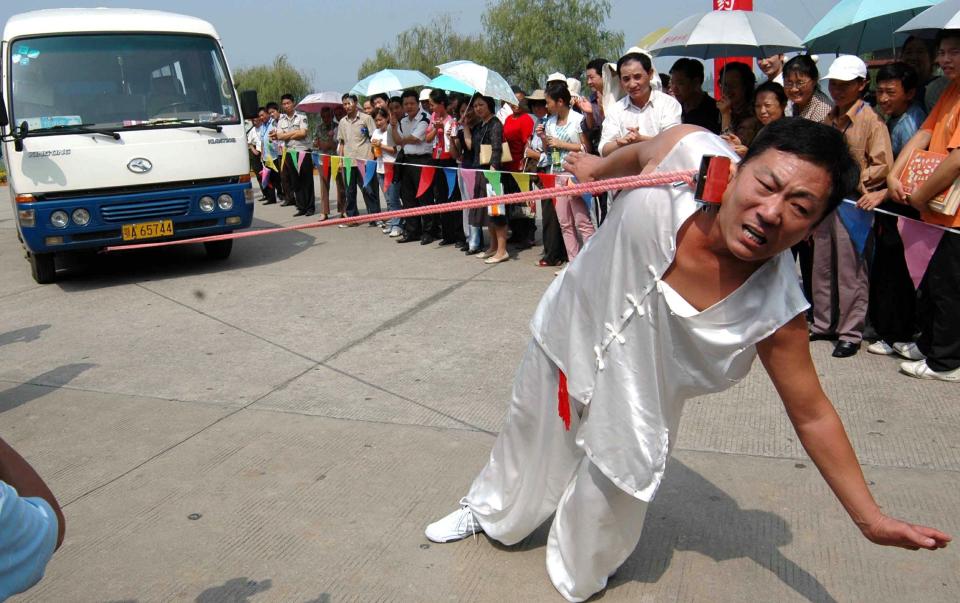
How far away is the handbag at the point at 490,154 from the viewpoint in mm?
8094

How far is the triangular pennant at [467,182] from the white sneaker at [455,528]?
563cm

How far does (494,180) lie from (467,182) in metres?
0.44

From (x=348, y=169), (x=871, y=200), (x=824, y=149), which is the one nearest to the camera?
(x=824, y=149)

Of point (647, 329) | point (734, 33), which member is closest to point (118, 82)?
point (734, 33)

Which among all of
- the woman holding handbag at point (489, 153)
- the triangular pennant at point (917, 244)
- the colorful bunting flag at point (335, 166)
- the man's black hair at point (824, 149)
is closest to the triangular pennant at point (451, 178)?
the woman holding handbag at point (489, 153)

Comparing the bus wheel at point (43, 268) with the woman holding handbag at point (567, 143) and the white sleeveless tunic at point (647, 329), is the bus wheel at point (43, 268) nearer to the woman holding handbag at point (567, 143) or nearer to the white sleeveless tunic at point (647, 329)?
the woman holding handbag at point (567, 143)

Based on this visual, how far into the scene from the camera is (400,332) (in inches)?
225

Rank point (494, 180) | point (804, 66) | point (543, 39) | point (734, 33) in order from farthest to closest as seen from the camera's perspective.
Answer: point (543, 39)
point (494, 180)
point (734, 33)
point (804, 66)

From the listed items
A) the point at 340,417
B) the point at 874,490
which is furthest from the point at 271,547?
the point at 874,490

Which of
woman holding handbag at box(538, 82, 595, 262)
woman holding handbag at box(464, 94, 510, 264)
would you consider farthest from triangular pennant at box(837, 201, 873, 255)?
woman holding handbag at box(464, 94, 510, 264)

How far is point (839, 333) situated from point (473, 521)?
304 centimetres

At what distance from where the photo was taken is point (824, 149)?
188cm

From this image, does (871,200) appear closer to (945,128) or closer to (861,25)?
(945,128)

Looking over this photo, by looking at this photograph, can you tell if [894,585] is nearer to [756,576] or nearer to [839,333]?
[756,576]
